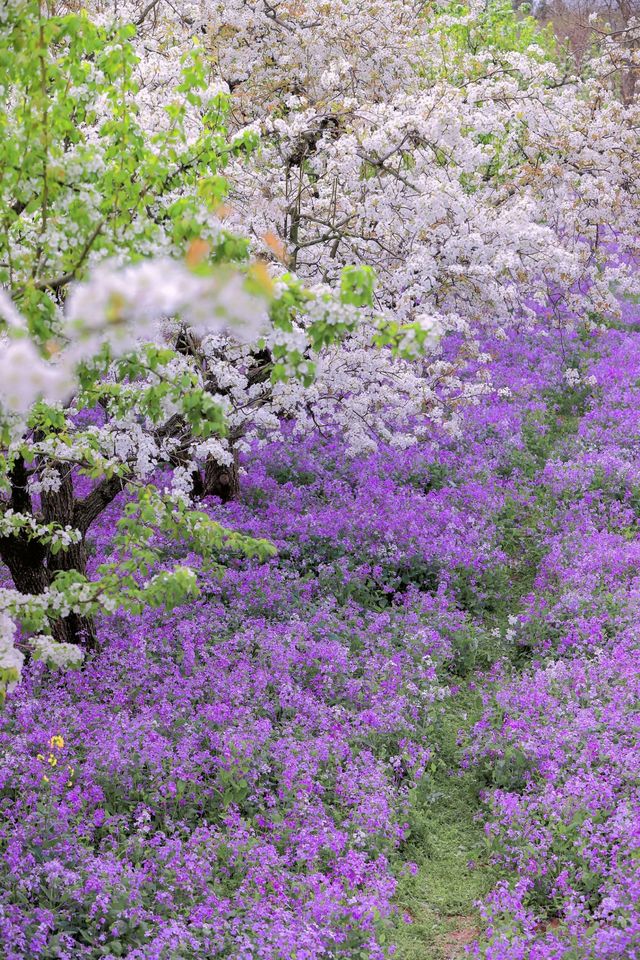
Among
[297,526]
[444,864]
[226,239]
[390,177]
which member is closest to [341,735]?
[444,864]

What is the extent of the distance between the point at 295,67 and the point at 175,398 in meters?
11.3

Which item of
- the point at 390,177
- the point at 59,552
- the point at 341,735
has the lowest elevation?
the point at 341,735

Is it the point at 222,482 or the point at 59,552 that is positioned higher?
the point at 222,482

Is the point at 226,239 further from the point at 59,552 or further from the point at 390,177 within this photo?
the point at 390,177

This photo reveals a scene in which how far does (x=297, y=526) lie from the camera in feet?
43.0

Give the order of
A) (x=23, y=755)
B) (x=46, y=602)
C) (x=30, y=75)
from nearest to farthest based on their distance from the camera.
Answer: (x=30, y=75) → (x=46, y=602) → (x=23, y=755)

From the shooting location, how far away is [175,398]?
550 cm

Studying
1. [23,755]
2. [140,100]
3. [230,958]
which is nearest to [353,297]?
[230,958]

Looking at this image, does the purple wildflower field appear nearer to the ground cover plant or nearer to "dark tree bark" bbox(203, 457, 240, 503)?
the ground cover plant

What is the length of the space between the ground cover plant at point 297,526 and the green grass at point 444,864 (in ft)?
0.10

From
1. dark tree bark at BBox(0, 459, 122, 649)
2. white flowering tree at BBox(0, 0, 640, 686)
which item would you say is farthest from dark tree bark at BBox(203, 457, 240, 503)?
dark tree bark at BBox(0, 459, 122, 649)

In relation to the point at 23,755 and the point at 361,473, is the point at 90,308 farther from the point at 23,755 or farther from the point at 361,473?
the point at 361,473

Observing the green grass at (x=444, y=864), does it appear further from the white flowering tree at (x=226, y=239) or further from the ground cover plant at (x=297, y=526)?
the white flowering tree at (x=226, y=239)

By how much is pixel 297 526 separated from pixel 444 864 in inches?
231
